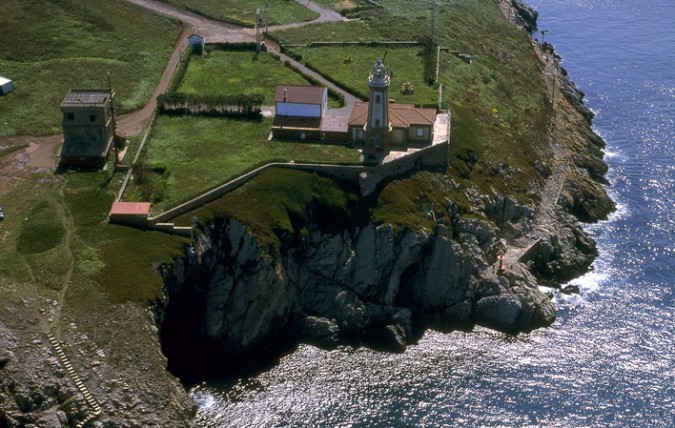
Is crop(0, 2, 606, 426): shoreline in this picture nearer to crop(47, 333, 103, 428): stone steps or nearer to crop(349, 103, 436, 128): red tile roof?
crop(47, 333, 103, 428): stone steps

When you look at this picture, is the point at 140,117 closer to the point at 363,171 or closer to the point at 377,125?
the point at 377,125

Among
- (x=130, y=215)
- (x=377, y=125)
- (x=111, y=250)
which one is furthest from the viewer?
(x=377, y=125)

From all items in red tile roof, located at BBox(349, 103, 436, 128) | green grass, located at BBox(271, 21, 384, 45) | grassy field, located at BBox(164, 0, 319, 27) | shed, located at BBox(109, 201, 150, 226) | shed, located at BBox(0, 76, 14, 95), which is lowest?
shed, located at BBox(109, 201, 150, 226)

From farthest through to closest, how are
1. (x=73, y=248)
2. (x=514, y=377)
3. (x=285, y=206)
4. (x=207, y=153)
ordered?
(x=207, y=153) < (x=285, y=206) < (x=514, y=377) < (x=73, y=248)

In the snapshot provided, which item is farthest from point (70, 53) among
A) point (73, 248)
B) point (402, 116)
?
point (73, 248)

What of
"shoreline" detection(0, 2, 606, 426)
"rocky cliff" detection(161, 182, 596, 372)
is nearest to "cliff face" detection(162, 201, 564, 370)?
"rocky cliff" detection(161, 182, 596, 372)

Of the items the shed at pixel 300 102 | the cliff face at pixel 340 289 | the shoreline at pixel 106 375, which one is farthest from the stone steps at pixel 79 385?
the shed at pixel 300 102

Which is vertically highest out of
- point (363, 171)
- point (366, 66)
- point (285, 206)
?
point (366, 66)
